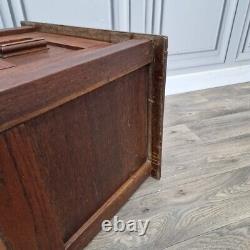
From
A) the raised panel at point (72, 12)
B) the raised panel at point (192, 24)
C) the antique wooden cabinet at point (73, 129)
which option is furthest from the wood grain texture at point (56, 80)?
the raised panel at point (192, 24)

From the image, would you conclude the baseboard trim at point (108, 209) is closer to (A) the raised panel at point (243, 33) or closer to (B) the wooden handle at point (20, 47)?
(B) the wooden handle at point (20, 47)

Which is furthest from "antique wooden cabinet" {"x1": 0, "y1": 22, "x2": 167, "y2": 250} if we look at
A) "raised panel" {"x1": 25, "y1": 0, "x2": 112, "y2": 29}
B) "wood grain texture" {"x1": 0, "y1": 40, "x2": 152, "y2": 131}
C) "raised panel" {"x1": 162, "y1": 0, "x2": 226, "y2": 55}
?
"raised panel" {"x1": 162, "y1": 0, "x2": 226, "y2": 55}

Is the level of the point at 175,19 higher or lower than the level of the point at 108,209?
higher

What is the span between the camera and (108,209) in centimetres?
64

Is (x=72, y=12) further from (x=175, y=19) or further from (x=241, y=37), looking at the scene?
(x=241, y=37)

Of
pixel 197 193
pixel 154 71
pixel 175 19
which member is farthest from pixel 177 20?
pixel 197 193

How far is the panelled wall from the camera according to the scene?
1058 mm

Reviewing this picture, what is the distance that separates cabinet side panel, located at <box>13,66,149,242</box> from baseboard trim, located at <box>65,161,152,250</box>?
13mm

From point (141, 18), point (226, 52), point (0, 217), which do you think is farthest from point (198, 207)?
point (226, 52)

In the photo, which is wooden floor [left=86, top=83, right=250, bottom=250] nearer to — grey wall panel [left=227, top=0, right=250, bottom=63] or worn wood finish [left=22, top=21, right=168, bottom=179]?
worn wood finish [left=22, top=21, right=168, bottom=179]

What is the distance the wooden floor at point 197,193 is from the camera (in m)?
0.63

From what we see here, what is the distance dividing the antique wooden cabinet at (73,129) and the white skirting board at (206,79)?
0.81 metres

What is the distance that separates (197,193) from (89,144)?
1.37ft

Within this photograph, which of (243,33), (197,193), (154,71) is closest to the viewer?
(154,71)
